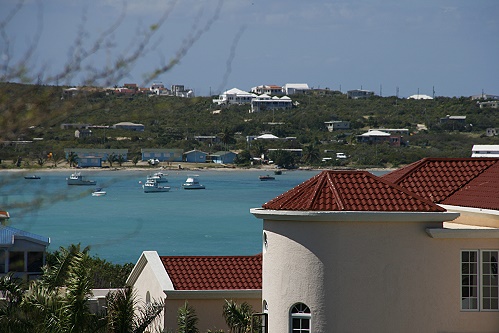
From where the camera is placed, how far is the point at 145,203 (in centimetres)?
13762

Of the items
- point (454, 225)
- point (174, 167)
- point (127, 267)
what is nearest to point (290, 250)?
point (454, 225)

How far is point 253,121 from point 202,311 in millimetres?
177458

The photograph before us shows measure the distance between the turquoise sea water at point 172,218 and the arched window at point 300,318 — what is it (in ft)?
60.1

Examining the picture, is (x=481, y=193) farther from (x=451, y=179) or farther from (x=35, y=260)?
(x=35, y=260)

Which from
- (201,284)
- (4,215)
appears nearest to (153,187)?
(201,284)

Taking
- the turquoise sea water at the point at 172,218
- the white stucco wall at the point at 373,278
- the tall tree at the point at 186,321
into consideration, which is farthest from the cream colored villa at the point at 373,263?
the turquoise sea water at the point at 172,218

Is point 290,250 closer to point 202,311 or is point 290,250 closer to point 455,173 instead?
point 202,311

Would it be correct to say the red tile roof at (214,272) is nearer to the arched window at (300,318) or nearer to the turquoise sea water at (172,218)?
the arched window at (300,318)

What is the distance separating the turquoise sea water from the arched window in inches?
722

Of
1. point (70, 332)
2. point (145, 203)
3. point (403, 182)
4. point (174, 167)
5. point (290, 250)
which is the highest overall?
point (174, 167)

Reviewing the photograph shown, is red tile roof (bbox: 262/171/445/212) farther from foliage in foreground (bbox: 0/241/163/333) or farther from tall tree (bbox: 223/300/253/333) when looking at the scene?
foliage in foreground (bbox: 0/241/163/333)

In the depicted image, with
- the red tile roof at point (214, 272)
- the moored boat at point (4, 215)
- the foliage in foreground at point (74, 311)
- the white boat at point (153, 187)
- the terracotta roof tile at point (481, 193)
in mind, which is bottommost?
the foliage in foreground at point (74, 311)

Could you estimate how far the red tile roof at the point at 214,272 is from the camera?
1972cm

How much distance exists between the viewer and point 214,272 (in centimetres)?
2020
